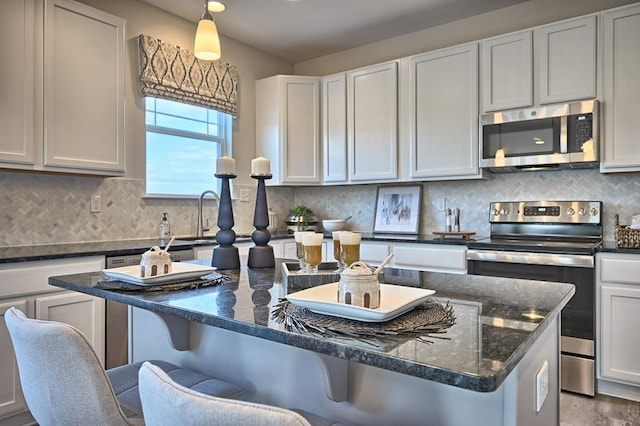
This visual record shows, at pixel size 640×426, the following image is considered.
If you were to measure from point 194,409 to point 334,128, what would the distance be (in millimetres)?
3638

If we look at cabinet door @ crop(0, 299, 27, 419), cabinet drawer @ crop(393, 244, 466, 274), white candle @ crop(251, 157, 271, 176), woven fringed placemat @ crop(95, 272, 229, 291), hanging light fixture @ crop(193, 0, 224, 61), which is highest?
hanging light fixture @ crop(193, 0, 224, 61)

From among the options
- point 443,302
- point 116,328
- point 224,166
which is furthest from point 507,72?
point 116,328

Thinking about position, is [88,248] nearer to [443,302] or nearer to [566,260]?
[443,302]

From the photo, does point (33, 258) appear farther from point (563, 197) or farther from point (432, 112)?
point (563, 197)

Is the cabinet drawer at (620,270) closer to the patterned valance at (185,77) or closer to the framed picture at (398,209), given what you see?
the framed picture at (398,209)

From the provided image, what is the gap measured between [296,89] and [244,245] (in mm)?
1639

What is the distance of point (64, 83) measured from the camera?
8.57ft

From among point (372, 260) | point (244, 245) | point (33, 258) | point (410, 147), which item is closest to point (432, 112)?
point (410, 147)

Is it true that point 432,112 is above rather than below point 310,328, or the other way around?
above

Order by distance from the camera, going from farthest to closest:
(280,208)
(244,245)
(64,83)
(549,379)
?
1. (280,208)
2. (244,245)
3. (64,83)
4. (549,379)

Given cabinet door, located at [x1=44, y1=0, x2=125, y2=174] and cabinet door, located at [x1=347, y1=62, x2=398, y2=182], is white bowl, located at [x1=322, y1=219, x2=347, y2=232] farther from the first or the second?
cabinet door, located at [x1=44, y1=0, x2=125, y2=174]

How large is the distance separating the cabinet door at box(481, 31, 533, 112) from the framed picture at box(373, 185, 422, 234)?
3.33 feet

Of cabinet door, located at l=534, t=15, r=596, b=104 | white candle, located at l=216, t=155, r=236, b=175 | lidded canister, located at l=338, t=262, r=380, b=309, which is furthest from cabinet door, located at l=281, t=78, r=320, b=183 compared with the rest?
lidded canister, located at l=338, t=262, r=380, b=309

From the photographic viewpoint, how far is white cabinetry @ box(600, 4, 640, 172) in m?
2.70
